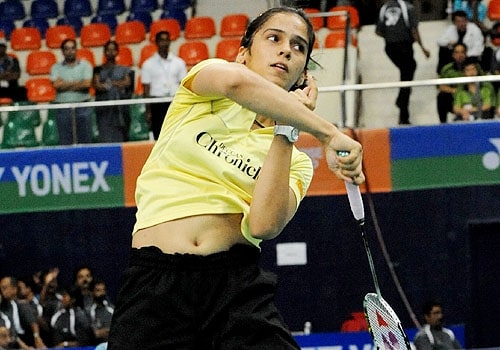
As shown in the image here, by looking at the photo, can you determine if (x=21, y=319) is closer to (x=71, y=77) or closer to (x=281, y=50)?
(x=71, y=77)

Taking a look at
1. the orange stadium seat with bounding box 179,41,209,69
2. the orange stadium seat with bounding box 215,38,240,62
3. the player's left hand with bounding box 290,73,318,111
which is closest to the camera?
the player's left hand with bounding box 290,73,318,111

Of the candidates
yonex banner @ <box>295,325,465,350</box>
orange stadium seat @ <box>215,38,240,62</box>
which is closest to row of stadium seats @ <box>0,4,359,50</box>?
orange stadium seat @ <box>215,38,240,62</box>

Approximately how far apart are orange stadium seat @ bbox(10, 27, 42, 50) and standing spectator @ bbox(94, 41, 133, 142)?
1927 millimetres

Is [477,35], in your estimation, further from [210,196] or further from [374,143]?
[210,196]

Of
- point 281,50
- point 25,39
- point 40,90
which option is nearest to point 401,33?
point 40,90

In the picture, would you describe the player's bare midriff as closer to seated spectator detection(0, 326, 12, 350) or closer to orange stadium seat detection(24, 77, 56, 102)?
seated spectator detection(0, 326, 12, 350)

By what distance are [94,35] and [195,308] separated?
454 inches

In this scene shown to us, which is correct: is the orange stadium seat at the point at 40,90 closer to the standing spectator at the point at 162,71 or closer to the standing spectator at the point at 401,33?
the standing spectator at the point at 162,71

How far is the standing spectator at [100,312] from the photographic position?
38.5 feet

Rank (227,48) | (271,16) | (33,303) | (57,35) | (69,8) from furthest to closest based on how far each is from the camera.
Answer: (69,8), (57,35), (227,48), (33,303), (271,16)

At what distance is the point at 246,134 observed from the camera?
3.83m

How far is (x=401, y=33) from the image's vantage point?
12.9 meters

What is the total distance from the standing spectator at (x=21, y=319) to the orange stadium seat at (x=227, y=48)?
133 inches

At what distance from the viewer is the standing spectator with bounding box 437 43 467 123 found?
10.7 meters
